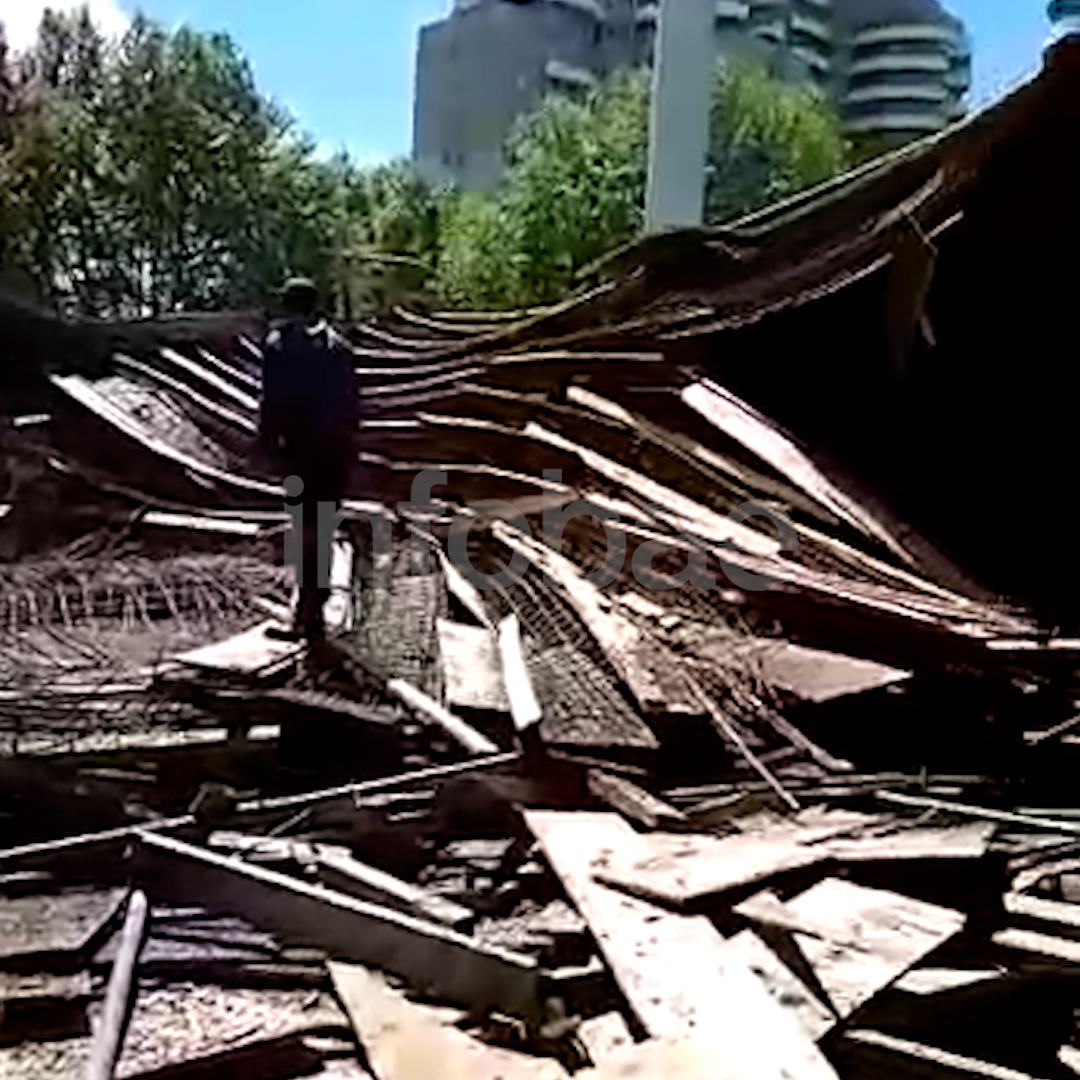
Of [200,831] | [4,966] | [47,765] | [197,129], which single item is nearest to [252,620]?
[47,765]

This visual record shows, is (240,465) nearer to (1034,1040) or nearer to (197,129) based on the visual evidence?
(1034,1040)

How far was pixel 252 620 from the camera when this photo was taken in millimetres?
6391

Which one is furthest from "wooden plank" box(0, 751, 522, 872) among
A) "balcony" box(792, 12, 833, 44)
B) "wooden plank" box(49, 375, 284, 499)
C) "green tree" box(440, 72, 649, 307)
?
"balcony" box(792, 12, 833, 44)

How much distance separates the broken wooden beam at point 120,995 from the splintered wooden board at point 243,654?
6.19ft

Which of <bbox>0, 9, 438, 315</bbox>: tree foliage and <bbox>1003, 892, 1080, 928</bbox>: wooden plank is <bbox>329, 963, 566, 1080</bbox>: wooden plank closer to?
<bbox>1003, 892, 1080, 928</bbox>: wooden plank

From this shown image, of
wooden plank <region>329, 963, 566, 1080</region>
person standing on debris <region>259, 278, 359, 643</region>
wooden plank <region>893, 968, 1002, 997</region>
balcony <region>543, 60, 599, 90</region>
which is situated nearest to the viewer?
wooden plank <region>329, 963, 566, 1080</region>

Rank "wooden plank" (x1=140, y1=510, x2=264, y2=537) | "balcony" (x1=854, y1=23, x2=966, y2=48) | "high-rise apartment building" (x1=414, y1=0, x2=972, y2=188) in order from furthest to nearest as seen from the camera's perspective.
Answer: "balcony" (x1=854, y1=23, x2=966, y2=48)
"high-rise apartment building" (x1=414, y1=0, x2=972, y2=188)
"wooden plank" (x1=140, y1=510, x2=264, y2=537)

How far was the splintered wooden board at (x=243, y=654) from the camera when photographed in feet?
18.3

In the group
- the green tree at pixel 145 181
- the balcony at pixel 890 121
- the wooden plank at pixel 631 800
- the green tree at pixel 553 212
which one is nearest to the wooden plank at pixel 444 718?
the wooden plank at pixel 631 800

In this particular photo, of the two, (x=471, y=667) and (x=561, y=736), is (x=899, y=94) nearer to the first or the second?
(x=471, y=667)

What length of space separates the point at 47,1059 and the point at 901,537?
4.52 metres

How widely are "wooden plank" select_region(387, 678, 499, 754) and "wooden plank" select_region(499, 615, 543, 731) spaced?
0.36 ft

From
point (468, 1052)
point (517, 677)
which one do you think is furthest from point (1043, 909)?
point (517, 677)

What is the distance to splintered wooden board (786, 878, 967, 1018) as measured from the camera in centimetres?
304
